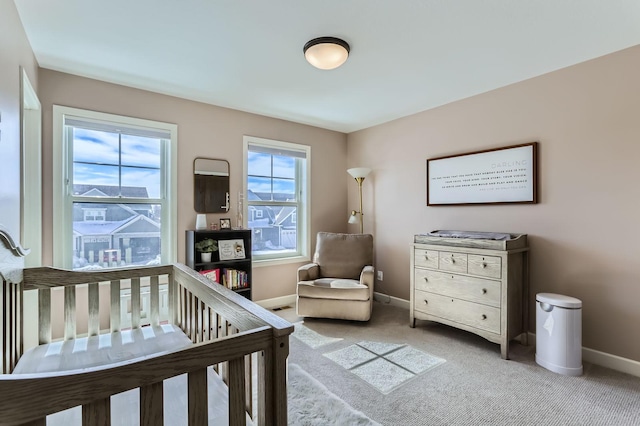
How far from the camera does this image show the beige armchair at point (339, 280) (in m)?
3.24

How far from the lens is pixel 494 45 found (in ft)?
7.35

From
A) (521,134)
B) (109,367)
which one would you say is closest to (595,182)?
(521,134)

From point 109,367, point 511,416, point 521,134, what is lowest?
point 511,416

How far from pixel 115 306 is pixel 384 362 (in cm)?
195

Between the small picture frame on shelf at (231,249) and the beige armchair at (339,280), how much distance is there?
0.70m

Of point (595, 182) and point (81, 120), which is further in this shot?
point (81, 120)

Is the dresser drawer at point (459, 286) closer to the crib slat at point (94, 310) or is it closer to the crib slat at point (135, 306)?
the crib slat at point (135, 306)

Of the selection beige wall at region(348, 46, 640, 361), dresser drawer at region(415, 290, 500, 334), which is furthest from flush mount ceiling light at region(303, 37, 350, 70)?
dresser drawer at region(415, 290, 500, 334)

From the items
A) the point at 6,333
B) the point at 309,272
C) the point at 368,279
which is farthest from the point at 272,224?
the point at 6,333

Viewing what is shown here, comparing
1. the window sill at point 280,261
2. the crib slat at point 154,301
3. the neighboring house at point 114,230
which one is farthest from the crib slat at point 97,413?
the window sill at point 280,261

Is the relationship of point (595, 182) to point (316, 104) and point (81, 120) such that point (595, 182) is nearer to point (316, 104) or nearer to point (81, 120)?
point (316, 104)

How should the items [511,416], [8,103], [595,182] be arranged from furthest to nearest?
[595,182] < [511,416] < [8,103]

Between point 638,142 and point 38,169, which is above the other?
point 638,142

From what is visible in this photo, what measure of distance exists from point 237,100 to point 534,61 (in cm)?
275
